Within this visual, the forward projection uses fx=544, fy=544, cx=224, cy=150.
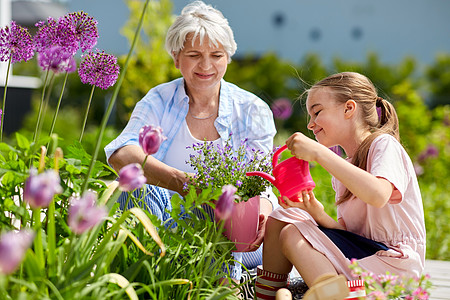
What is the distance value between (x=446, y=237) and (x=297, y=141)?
9.51ft

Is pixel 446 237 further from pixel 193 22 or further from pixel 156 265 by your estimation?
pixel 156 265

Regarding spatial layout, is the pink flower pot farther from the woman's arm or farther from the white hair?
the white hair

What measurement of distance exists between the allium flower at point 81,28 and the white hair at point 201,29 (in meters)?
0.76

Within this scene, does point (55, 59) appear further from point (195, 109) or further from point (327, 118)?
point (195, 109)

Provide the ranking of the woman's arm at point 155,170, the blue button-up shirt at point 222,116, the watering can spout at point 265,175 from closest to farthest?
1. the watering can spout at point 265,175
2. the woman's arm at point 155,170
3. the blue button-up shirt at point 222,116

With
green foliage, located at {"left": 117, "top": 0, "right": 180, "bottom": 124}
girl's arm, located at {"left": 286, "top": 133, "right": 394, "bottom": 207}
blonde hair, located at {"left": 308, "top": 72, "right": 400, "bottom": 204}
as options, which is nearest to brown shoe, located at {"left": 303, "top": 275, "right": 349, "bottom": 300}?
girl's arm, located at {"left": 286, "top": 133, "right": 394, "bottom": 207}

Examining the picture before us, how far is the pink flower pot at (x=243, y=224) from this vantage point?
1806 mm

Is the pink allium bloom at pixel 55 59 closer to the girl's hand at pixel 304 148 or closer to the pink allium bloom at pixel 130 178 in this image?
the pink allium bloom at pixel 130 178

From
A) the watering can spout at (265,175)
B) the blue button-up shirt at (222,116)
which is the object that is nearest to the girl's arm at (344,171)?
the watering can spout at (265,175)

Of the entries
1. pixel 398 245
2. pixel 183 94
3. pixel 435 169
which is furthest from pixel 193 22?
pixel 435 169

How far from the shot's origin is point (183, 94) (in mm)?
2609

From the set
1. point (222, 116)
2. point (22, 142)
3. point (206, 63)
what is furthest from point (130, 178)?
point (222, 116)

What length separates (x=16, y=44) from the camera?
1.73m

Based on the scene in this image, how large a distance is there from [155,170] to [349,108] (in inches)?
31.6
